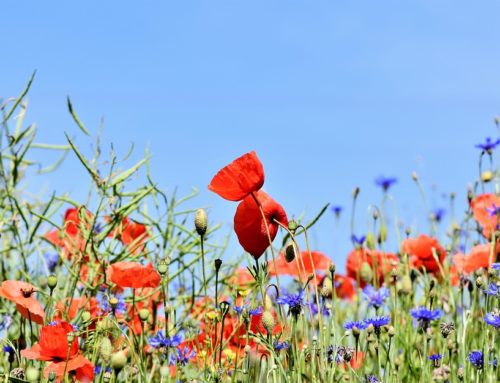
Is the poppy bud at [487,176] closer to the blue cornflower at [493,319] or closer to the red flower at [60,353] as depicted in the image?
the blue cornflower at [493,319]

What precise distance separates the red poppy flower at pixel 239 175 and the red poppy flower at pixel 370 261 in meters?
1.29

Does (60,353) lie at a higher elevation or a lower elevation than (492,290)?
lower

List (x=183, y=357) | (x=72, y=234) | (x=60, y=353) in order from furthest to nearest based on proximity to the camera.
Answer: (x=72, y=234)
(x=183, y=357)
(x=60, y=353)

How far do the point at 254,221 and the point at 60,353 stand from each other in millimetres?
466

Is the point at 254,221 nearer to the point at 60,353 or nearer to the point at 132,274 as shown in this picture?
the point at 132,274

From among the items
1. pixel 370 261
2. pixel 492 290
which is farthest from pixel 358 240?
pixel 492 290

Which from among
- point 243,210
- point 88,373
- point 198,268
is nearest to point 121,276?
point 88,373

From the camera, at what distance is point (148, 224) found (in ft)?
8.08

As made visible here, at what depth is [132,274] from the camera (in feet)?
5.79

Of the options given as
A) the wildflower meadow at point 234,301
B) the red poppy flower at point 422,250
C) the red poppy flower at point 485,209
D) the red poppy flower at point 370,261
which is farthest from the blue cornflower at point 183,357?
the red poppy flower at point 485,209

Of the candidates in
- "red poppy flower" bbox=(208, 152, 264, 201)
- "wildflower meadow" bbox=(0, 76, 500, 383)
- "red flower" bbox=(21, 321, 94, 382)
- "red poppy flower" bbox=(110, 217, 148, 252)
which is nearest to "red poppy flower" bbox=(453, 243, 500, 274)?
"wildflower meadow" bbox=(0, 76, 500, 383)

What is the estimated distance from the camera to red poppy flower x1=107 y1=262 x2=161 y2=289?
1.75 m

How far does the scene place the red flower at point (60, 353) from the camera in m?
1.57

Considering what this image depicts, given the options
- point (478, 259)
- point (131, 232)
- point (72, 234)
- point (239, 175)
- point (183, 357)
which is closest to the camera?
point (239, 175)
